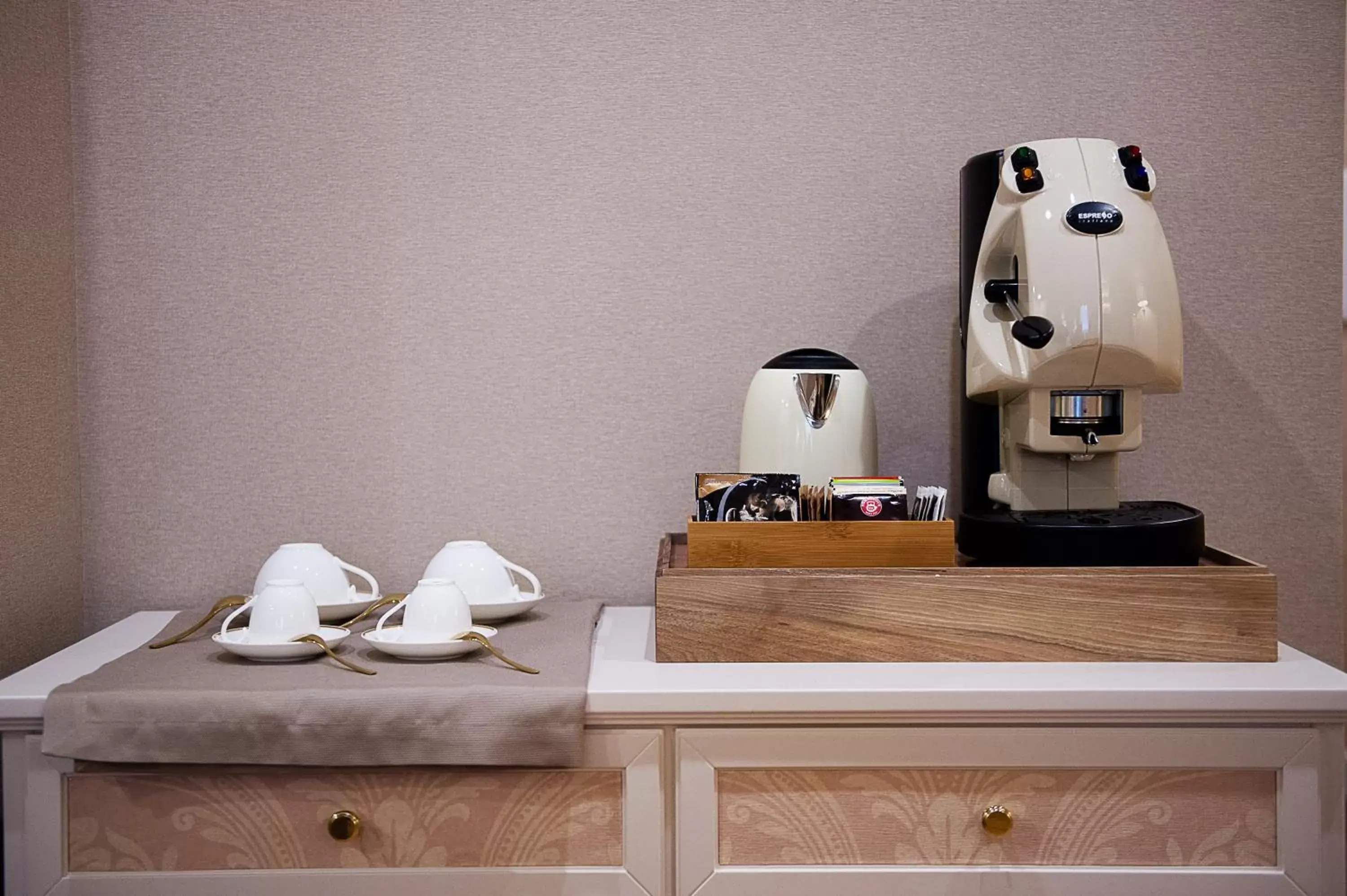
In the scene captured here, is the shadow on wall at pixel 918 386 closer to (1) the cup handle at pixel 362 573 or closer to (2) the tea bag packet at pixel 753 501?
(2) the tea bag packet at pixel 753 501

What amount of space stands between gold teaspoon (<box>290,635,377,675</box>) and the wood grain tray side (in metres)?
0.38

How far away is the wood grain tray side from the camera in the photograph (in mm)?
1174

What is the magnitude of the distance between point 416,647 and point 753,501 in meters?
0.42

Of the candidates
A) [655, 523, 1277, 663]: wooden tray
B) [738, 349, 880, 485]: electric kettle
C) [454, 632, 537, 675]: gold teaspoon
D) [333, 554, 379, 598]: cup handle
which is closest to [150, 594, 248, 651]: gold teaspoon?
[333, 554, 379, 598]: cup handle

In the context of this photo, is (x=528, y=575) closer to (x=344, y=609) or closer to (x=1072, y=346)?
(x=344, y=609)

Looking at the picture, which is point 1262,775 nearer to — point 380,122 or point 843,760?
point 843,760

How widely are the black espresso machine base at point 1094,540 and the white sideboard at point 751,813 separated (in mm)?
153

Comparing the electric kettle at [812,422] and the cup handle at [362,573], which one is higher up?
the electric kettle at [812,422]

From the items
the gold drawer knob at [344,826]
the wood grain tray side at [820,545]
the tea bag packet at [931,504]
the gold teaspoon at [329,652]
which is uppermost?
the tea bag packet at [931,504]

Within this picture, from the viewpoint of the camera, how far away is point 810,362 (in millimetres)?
1306

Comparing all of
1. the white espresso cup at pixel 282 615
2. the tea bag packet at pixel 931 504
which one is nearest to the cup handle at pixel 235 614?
the white espresso cup at pixel 282 615

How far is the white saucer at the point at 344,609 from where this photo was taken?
4.27 feet

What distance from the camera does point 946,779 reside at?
3.43 feet

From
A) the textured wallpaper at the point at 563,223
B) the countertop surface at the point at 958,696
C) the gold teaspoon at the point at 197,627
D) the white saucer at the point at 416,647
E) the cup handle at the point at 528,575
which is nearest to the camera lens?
the countertop surface at the point at 958,696
